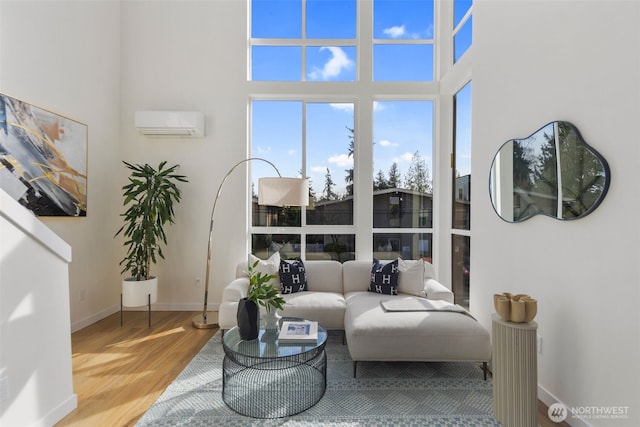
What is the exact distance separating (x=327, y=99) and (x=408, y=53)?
4.05 ft

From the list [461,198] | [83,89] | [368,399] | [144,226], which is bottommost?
[368,399]

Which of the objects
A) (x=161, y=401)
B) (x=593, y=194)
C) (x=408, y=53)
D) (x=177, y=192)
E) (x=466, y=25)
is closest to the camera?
(x=593, y=194)

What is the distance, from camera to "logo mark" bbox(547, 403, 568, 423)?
78.8 inches

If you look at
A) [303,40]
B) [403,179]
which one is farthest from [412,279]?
[303,40]

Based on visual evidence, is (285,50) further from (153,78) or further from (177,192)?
Result: (177,192)

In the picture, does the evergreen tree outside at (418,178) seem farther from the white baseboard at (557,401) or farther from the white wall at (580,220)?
the white baseboard at (557,401)

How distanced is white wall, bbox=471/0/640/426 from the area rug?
1.82 ft

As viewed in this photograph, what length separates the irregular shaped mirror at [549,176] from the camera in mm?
1805

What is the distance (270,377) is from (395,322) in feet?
3.41

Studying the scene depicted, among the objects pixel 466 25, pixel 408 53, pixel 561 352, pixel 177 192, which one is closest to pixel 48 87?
pixel 177 192

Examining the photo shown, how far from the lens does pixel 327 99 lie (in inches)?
173

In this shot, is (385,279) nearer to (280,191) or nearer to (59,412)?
(280,191)

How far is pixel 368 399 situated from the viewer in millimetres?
2242

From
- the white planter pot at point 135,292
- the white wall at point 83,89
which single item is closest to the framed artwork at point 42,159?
the white wall at point 83,89
